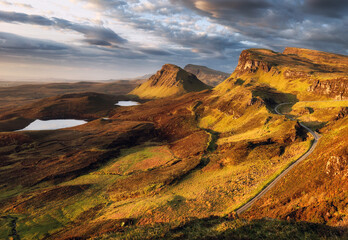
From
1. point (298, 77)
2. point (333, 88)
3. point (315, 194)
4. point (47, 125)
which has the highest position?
point (298, 77)

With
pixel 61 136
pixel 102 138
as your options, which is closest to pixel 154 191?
pixel 102 138

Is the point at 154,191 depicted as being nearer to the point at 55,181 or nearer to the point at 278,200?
the point at 278,200

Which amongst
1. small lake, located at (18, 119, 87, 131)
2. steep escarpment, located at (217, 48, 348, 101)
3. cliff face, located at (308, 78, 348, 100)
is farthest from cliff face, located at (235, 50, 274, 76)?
small lake, located at (18, 119, 87, 131)

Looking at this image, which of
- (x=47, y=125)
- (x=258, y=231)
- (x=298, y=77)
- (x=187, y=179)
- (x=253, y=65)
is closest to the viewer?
(x=258, y=231)

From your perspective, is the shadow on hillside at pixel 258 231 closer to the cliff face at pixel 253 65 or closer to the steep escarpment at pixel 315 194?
the steep escarpment at pixel 315 194

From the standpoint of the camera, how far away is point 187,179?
166 feet

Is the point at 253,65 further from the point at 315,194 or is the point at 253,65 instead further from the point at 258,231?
the point at 258,231

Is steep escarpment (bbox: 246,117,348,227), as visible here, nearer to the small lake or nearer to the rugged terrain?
the rugged terrain

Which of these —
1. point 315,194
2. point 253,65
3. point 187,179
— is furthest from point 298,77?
point 315,194

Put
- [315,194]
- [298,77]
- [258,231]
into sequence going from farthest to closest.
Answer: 1. [298,77]
2. [315,194]
3. [258,231]

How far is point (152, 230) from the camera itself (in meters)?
26.9

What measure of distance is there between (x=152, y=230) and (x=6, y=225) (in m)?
34.8

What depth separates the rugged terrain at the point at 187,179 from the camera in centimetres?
2522

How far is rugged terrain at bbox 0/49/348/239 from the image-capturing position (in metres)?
25.2
